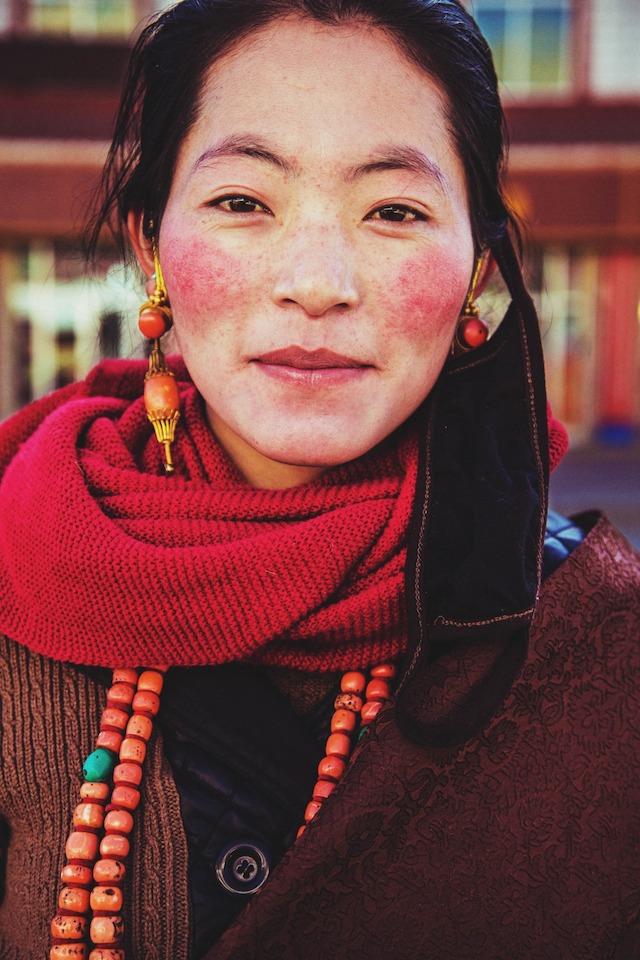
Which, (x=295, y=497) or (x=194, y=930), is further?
(x=295, y=497)

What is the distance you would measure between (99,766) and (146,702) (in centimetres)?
11

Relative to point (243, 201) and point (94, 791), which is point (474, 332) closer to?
point (243, 201)

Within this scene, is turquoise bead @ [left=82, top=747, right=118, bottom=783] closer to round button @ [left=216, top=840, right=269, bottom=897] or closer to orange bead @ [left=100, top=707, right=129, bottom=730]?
orange bead @ [left=100, top=707, right=129, bottom=730]

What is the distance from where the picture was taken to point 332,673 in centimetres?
141

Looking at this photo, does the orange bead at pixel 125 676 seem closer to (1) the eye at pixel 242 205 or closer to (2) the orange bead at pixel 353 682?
(2) the orange bead at pixel 353 682

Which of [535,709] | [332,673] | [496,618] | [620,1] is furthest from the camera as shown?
[620,1]

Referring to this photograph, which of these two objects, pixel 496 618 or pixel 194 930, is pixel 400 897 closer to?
pixel 194 930

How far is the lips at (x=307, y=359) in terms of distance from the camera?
4.04 feet

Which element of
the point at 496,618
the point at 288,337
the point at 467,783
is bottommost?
the point at 467,783

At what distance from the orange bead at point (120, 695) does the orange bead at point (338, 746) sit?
31 cm

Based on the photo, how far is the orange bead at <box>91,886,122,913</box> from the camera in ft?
3.93

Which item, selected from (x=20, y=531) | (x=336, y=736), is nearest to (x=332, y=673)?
(x=336, y=736)

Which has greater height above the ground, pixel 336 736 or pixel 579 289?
pixel 336 736

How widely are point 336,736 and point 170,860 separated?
0.30 metres
